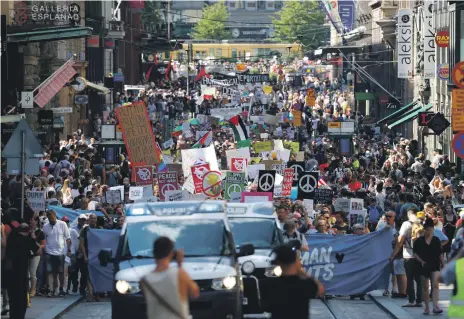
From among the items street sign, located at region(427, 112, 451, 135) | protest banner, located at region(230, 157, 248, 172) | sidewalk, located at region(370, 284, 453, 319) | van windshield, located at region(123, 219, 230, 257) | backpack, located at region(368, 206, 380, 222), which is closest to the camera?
van windshield, located at region(123, 219, 230, 257)

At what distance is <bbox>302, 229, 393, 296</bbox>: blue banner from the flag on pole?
22.6m

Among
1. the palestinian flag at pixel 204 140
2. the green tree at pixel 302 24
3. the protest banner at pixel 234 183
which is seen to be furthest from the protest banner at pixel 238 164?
the green tree at pixel 302 24

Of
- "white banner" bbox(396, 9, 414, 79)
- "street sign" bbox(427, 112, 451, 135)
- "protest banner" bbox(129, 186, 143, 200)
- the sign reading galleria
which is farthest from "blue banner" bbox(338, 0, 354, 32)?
"protest banner" bbox(129, 186, 143, 200)

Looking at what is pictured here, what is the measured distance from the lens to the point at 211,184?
2989 cm

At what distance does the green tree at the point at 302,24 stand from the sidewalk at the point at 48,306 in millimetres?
152939

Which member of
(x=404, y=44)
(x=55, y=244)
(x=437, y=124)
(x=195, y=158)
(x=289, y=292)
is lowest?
(x=55, y=244)

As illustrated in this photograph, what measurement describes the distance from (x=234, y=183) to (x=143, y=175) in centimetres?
277

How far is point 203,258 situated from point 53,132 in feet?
134

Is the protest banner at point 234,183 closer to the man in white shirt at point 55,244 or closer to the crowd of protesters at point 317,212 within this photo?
the crowd of protesters at point 317,212

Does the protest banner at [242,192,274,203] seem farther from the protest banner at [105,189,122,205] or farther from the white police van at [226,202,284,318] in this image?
the white police van at [226,202,284,318]

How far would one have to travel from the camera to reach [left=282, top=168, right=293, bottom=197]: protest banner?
→ 98.3 ft

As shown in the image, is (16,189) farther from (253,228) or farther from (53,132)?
(53,132)

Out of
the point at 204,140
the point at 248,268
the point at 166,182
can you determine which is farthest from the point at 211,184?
the point at 204,140

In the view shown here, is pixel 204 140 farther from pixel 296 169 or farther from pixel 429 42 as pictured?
pixel 429 42
